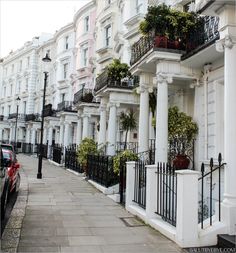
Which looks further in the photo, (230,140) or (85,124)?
(85,124)

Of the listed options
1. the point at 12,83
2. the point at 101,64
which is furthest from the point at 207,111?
the point at 12,83

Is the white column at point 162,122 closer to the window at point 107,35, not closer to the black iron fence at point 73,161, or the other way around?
the black iron fence at point 73,161

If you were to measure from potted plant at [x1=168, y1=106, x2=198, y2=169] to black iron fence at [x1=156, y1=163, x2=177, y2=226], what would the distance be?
11.6 feet

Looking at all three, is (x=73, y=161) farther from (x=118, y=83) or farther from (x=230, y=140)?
(x=230, y=140)

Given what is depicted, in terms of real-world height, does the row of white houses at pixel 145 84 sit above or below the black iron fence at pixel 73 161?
above

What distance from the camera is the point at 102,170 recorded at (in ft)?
44.6

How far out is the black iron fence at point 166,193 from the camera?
699cm

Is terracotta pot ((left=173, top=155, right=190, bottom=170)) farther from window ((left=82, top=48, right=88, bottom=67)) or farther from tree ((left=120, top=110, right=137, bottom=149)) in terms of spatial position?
window ((left=82, top=48, right=88, bottom=67))

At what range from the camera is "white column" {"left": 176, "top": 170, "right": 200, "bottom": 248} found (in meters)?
5.99

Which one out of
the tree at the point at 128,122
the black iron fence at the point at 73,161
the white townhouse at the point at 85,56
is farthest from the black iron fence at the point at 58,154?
the tree at the point at 128,122

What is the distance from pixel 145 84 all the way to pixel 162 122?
2598mm

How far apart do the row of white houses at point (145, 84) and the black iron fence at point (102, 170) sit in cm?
145

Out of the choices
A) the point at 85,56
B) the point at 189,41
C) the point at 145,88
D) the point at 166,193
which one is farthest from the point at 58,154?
the point at 166,193

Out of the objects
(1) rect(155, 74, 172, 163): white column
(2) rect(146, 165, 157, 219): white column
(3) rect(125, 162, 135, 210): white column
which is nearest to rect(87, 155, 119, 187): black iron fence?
(1) rect(155, 74, 172, 163): white column
